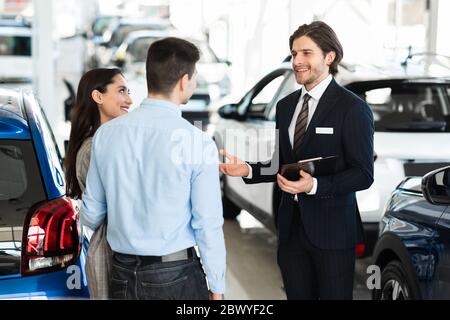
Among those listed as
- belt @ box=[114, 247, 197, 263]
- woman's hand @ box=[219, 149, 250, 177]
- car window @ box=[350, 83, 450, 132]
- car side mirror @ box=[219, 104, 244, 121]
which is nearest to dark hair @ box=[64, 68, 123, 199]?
woman's hand @ box=[219, 149, 250, 177]

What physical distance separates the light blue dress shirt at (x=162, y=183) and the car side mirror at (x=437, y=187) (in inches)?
40.7

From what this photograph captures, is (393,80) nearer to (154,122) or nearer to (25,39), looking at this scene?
(154,122)

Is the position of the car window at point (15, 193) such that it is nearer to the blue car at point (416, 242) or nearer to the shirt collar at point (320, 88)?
the shirt collar at point (320, 88)

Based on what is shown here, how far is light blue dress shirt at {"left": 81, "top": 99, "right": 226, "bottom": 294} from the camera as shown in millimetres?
3068

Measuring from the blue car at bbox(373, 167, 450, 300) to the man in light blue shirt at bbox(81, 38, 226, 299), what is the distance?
1051 mm

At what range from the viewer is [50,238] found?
12.2 feet

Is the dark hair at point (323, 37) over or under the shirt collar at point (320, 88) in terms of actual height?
over

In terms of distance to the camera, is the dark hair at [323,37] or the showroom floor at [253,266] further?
the showroom floor at [253,266]

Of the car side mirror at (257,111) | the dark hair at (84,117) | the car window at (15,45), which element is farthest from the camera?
the car window at (15,45)

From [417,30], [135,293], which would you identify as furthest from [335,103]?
[417,30]

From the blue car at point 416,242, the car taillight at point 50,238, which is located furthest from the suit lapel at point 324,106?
the car taillight at point 50,238

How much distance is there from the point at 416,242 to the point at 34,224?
1.73 metres

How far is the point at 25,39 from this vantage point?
16.9 metres

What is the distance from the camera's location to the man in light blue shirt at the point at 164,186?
3.07 meters
